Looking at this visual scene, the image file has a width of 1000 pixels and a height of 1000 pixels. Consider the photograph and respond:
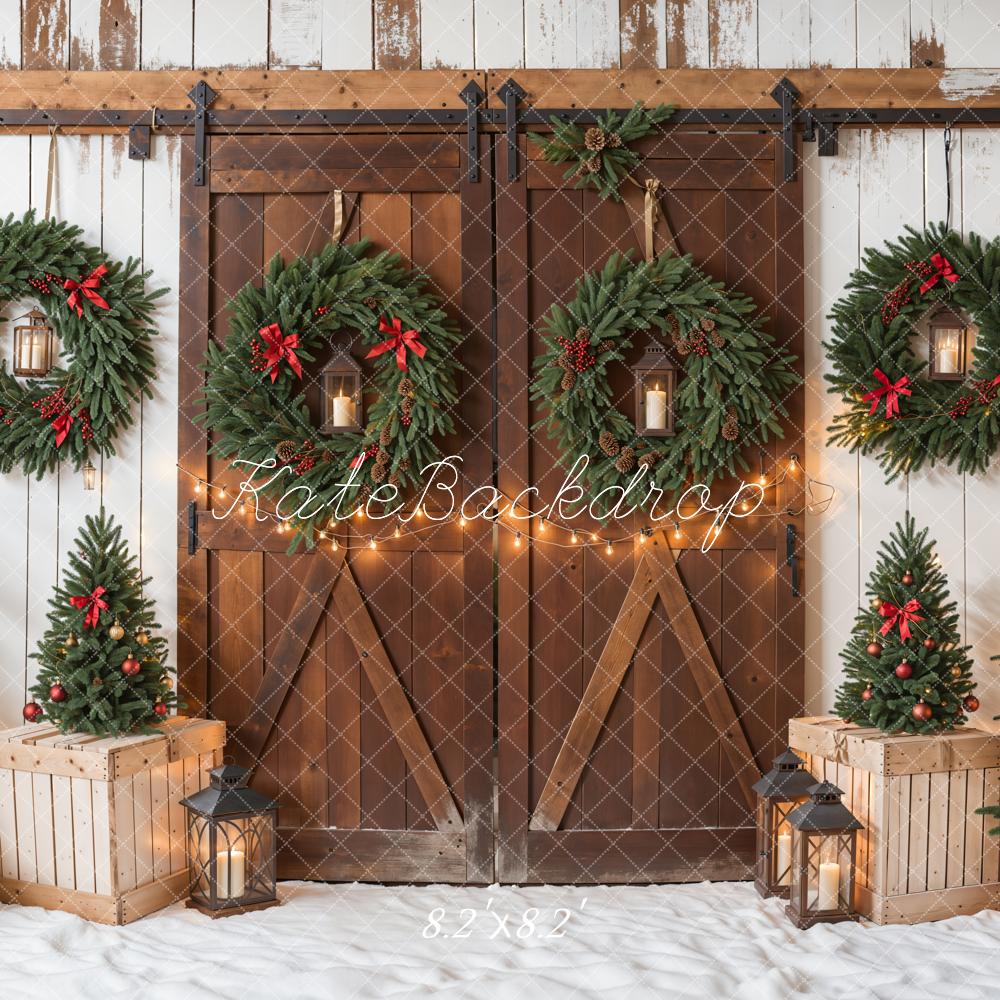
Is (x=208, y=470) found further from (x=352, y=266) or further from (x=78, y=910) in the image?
(x=78, y=910)

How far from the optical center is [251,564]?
12.7 ft

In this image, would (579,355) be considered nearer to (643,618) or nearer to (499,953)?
(643,618)

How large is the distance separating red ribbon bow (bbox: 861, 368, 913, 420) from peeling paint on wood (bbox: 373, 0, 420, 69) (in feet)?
6.92

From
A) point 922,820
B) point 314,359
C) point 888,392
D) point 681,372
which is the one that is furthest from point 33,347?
point 922,820

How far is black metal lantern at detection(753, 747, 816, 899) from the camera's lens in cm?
352

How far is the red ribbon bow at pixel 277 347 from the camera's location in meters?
3.69

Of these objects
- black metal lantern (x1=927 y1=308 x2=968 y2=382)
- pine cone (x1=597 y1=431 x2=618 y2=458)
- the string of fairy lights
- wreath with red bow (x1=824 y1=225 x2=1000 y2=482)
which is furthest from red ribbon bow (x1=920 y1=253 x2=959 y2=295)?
pine cone (x1=597 y1=431 x2=618 y2=458)

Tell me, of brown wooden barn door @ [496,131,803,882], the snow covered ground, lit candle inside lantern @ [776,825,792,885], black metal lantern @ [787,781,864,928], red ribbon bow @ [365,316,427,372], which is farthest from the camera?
brown wooden barn door @ [496,131,803,882]

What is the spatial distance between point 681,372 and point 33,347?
238 cm

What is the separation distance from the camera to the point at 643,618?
151 inches

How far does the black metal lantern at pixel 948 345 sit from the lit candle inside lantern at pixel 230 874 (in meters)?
3.03

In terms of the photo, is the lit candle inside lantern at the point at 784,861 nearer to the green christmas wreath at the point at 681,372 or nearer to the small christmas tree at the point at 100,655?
the green christmas wreath at the point at 681,372

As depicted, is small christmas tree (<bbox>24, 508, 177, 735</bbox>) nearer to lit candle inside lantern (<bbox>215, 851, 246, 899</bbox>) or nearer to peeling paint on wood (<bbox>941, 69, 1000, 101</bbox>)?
lit candle inside lantern (<bbox>215, 851, 246, 899</bbox>)

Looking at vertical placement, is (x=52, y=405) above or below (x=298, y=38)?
below
